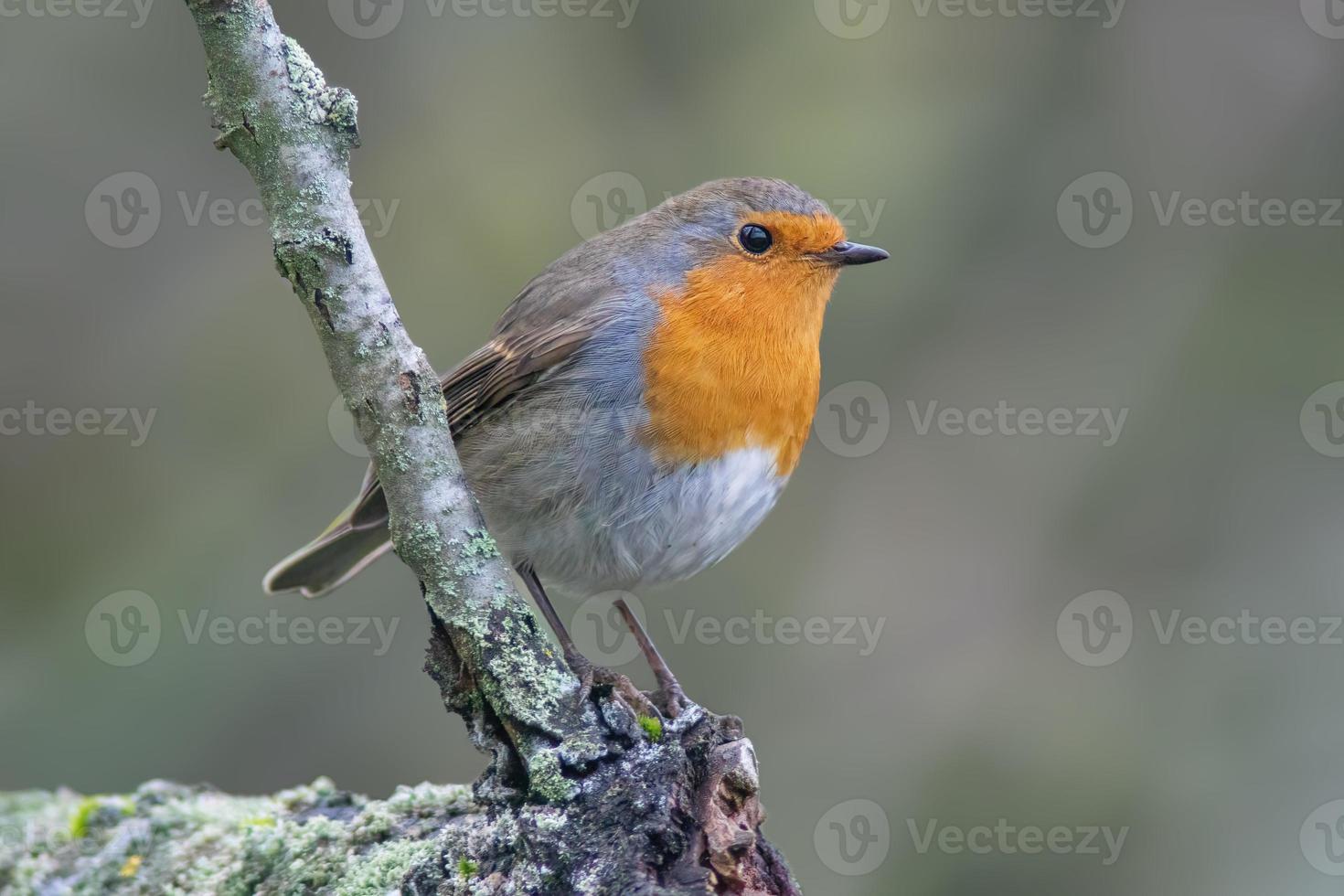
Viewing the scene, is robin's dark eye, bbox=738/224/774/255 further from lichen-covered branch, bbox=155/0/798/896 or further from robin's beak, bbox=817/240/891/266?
lichen-covered branch, bbox=155/0/798/896

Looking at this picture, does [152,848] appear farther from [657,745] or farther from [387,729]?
[387,729]

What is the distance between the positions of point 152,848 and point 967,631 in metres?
3.42

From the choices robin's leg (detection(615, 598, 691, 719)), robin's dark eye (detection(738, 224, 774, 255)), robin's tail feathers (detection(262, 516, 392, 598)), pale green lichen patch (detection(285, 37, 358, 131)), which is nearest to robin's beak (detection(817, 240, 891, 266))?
robin's dark eye (detection(738, 224, 774, 255))

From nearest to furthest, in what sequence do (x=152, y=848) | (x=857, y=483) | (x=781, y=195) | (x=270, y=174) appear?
(x=270, y=174) → (x=152, y=848) → (x=781, y=195) → (x=857, y=483)

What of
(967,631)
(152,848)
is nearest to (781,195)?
(967,631)

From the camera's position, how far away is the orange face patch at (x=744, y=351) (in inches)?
143

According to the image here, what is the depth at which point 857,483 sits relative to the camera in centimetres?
586

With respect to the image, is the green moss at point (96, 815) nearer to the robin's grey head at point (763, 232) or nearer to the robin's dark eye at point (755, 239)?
the robin's grey head at point (763, 232)

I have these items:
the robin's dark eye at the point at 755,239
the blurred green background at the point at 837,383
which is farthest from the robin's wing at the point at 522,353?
the blurred green background at the point at 837,383

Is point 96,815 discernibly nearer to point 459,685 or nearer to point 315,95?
point 459,685

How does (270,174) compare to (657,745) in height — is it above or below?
above

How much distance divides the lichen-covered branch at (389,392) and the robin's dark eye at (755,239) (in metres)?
1.59

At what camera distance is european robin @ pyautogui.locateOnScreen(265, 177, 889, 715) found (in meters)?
3.64

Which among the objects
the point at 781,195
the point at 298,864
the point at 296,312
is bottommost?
the point at 298,864
